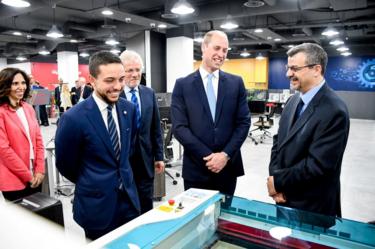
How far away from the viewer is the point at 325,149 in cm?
168

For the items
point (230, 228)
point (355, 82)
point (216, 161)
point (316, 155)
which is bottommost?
point (230, 228)

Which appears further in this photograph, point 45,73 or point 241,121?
point 45,73

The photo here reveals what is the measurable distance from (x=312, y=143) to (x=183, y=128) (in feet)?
2.93

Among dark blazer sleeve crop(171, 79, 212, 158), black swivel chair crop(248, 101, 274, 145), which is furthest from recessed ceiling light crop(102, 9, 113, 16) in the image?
dark blazer sleeve crop(171, 79, 212, 158)

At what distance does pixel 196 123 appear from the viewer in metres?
2.19

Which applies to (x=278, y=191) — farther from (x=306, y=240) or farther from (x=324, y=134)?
(x=306, y=240)

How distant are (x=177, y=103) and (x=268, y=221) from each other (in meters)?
1.22

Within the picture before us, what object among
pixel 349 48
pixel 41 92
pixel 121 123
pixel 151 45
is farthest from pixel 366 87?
pixel 121 123

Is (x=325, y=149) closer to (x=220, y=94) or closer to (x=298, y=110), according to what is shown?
(x=298, y=110)

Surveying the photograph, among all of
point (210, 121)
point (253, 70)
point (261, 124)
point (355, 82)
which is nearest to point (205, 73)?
point (210, 121)

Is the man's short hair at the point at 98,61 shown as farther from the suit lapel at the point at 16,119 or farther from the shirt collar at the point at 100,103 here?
the suit lapel at the point at 16,119

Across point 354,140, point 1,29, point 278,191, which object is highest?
point 1,29

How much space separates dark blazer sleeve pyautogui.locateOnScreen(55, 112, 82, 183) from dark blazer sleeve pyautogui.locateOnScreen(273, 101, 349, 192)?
1248 millimetres

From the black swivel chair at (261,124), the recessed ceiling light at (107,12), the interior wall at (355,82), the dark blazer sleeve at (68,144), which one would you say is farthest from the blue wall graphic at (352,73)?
the dark blazer sleeve at (68,144)
